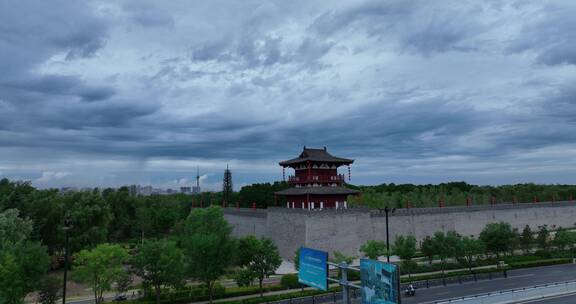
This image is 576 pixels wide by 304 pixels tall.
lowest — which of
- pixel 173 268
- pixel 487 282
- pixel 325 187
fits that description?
pixel 487 282

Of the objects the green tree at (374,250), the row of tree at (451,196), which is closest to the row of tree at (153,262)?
the green tree at (374,250)

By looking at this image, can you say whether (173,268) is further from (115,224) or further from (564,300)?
(115,224)

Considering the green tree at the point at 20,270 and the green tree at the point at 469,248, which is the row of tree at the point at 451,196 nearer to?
the green tree at the point at 469,248

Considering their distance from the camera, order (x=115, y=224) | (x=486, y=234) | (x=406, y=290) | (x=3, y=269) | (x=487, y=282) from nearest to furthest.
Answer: (x=3, y=269)
(x=406, y=290)
(x=487, y=282)
(x=486, y=234)
(x=115, y=224)

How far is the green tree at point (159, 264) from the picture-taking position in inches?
1169

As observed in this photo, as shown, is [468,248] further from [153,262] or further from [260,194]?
[260,194]

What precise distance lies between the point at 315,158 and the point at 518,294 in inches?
1107

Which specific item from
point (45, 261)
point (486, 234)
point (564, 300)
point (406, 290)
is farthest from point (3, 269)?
point (486, 234)

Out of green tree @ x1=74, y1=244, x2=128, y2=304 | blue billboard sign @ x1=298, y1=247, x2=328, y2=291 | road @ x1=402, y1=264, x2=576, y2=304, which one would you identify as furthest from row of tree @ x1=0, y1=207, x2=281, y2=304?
blue billboard sign @ x1=298, y1=247, x2=328, y2=291

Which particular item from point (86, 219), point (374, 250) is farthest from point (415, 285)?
point (86, 219)

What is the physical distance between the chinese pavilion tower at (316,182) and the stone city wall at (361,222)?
2382 millimetres

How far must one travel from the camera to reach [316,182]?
5203 cm

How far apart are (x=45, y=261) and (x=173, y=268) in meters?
8.22

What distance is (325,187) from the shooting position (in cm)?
5169
